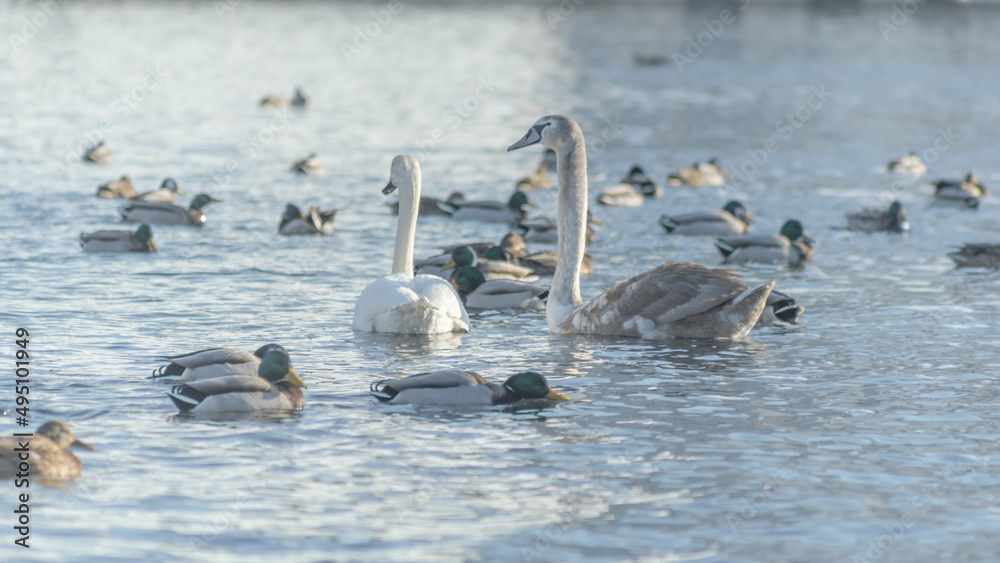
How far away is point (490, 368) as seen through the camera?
12172mm

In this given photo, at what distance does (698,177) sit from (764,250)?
29.6ft

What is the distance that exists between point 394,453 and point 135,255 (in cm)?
1034

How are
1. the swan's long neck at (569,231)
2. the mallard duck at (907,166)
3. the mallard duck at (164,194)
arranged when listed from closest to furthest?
the swan's long neck at (569,231), the mallard duck at (164,194), the mallard duck at (907,166)

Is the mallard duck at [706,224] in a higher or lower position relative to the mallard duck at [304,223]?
higher

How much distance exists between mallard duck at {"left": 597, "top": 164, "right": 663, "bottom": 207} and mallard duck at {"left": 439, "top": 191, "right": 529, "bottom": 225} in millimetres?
2280

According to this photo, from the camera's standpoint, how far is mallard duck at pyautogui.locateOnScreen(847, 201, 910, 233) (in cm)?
2242

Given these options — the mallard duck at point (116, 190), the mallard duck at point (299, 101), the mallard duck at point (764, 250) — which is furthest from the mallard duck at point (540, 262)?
the mallard duck at point (299, 101)

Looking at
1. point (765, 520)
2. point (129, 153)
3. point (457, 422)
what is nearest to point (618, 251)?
point (457, 422)

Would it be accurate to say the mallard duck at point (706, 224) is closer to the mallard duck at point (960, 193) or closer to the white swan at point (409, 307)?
the mallard duck at point (960, 193)

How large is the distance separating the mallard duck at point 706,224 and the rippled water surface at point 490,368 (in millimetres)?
358

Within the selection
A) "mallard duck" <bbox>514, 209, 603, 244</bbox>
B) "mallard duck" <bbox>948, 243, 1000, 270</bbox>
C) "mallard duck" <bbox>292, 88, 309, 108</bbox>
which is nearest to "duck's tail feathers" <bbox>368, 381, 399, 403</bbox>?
"mallard duck" <bbox>514, 209, 603, 244</bbox>

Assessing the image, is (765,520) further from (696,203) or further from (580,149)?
(696,203)

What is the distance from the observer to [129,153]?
31031mm

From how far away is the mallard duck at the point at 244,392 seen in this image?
984 cm
